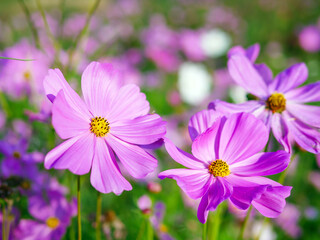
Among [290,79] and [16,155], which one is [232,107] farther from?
[16,155]

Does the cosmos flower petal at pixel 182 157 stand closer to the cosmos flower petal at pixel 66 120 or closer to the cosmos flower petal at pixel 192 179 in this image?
the cosmos flower petal at pixel 192 179

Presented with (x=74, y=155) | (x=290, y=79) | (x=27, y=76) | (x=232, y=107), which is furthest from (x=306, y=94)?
(x=27, y=76)

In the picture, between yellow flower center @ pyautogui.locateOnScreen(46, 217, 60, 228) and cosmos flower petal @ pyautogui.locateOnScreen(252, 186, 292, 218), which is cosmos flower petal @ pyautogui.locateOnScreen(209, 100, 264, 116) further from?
yellow flower center @ pyautogui.locateOnScreen(46, 217, 60, 228)

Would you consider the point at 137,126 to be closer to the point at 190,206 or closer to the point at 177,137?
the point at 190,206

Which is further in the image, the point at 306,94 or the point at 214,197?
the point at 306,94

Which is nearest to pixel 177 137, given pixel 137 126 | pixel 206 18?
pixel 137 126

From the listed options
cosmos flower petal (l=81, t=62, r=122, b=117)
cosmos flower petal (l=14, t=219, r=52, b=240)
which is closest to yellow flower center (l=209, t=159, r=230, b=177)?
cosmos flower petal (l=81, t=62, r=122, b=117)

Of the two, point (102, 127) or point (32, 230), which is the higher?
point (102, 127)
